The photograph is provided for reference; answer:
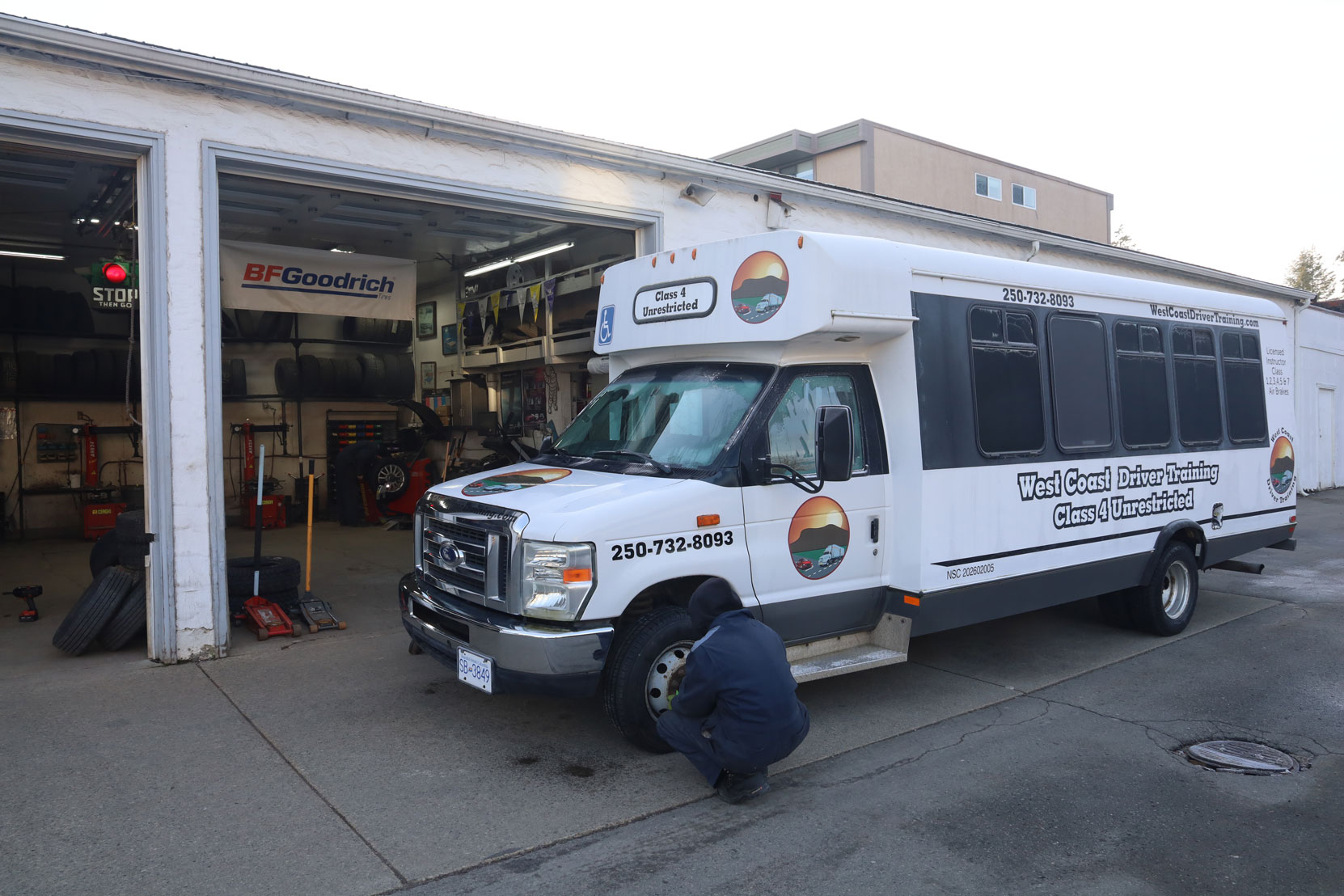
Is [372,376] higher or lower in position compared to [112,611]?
higher

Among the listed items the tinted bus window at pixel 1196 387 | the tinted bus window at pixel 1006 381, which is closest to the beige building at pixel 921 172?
the tinted bus window at pixel 1196 387

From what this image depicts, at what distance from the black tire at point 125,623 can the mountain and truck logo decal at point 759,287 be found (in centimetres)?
518

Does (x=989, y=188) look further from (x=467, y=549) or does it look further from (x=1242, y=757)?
(x=467, y=549)

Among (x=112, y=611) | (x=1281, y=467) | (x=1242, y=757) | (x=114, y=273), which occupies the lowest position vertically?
(x=1242, y=757)

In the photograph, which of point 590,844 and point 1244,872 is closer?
point 1244,872

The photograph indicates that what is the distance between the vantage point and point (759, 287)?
5.82 m

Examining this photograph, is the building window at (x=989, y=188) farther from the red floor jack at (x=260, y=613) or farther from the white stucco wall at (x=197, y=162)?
the red floor jack at (x=260, y=613)

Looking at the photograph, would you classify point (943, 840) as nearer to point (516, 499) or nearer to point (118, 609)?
point (516, 499)

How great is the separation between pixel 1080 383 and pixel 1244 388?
2723mm

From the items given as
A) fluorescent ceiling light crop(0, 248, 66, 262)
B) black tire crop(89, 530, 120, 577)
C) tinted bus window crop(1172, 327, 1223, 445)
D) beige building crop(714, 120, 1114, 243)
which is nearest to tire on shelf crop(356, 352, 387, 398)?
fluorescent ceiling light crop(0, 248, 66, 262)

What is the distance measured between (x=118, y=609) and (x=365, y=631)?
1884mm

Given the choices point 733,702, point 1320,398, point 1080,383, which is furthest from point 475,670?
point 1320,398

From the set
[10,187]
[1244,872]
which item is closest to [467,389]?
[10,187]

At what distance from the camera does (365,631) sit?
320 inches
